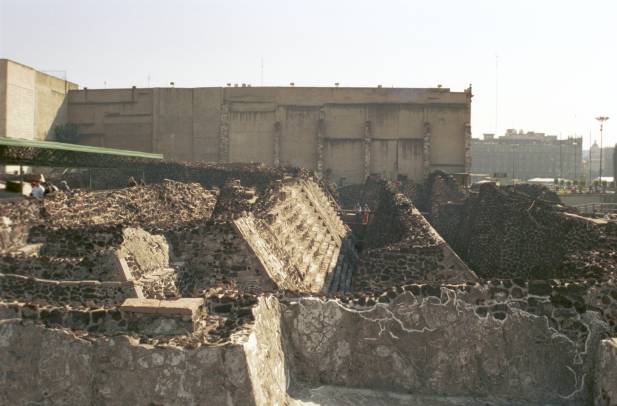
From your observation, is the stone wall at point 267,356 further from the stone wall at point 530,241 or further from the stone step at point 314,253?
the stone step at point 314,253

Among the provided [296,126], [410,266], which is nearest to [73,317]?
[410,266]

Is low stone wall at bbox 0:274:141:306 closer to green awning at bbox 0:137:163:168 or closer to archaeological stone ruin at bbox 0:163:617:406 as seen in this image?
archaeological stone ruin at bbox 0:163:617:406

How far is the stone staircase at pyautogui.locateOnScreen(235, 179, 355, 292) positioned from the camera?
11.5 metres

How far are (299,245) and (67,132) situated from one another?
118ft

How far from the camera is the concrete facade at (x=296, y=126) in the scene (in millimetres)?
45250

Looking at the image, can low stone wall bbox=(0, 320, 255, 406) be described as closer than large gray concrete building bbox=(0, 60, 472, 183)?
Yes

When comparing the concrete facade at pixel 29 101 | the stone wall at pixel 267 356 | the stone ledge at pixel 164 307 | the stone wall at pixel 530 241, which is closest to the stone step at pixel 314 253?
the stone wall at pixel 530 241

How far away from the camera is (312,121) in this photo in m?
45.9

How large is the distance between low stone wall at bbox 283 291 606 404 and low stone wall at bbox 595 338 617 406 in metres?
0.33

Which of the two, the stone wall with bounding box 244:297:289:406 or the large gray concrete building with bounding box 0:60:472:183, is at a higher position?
the large gray concrete building with bounding box 0:60:472:183

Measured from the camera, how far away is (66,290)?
875cm

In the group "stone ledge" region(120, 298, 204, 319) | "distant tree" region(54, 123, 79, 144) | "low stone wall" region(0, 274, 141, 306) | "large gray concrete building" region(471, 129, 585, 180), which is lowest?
"low stone wall" region(0, 274, 141, 306)

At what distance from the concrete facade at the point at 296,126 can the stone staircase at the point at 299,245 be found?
74.3ft

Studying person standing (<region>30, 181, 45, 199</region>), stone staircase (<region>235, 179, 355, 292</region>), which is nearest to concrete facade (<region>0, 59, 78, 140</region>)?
person standing (<region>30, 181, 45, 199</region>)
